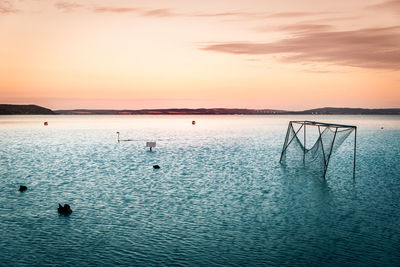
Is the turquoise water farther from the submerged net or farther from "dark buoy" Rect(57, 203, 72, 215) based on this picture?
the submerged net

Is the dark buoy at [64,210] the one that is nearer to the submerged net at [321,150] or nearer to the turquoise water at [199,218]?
the turquoise water at [199,218]

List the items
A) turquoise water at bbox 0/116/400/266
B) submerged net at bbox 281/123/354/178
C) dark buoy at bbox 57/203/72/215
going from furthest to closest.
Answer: submerged net at bbox 281/123/354/178 < dark buoy at bbox 57/203/72/215 < turquoise water at bbox 0/116/400/266

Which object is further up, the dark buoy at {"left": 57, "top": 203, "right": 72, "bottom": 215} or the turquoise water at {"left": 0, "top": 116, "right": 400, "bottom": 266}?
the dark buoy at {"left": 57, "top": 203, "right": 72, "bottom": 215}

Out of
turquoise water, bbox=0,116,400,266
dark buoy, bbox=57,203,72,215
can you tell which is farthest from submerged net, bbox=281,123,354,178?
dark buoy, bbox=57,203,72,215

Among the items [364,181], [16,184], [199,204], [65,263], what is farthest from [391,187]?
[16,184]

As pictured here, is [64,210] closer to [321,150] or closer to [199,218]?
[199,218]

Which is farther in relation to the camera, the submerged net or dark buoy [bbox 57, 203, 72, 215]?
the submerged net

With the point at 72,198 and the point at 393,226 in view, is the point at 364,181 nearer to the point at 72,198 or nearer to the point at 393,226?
the point at 393,226

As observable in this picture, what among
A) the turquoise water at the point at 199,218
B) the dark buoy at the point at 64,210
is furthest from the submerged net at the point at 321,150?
the dark buoy at the point at 64,210

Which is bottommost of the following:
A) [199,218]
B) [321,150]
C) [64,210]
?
[199,218]

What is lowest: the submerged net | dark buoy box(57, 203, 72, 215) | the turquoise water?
the turquoise water

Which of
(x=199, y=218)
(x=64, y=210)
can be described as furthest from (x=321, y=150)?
(x=64, y=210)

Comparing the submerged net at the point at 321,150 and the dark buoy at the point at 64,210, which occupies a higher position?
the submerged net at the point at 321,150
